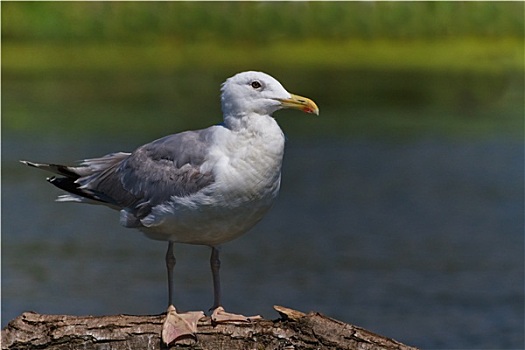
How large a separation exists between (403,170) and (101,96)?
7.86 meters

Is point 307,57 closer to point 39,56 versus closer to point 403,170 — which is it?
point 39,56

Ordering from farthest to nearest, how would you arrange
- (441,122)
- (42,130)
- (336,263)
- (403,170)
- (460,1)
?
(460,1)
(441,122)
(42,130)
(403,170)
(336,263)

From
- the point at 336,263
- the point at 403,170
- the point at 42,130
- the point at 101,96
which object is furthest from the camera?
the point at 101,96

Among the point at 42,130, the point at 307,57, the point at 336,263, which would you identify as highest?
the point at 307,57

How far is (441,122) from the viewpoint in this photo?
62.7 feet

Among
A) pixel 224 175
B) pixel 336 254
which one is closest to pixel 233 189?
pixel 224 175

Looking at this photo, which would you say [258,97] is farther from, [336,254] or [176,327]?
[336,254]

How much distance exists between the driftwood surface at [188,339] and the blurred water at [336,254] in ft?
13.5

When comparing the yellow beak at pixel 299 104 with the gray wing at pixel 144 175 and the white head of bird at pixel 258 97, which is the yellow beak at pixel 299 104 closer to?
the white head of bird at pixel 258 97

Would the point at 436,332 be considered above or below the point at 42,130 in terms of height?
below

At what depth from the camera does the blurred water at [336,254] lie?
9891 mm

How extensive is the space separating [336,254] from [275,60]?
1276cm

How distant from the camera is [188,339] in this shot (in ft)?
17.6

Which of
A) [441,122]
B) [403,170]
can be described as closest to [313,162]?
[403,170]
